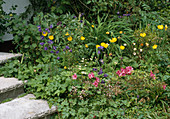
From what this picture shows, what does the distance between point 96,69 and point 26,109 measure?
3.60 ft

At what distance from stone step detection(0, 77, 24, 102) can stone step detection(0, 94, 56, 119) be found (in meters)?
0.16

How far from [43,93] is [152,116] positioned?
1393 millimetres

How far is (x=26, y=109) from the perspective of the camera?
7.69 feet

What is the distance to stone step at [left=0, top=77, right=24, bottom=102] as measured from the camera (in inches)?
103

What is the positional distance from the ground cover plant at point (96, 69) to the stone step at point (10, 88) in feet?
0.34

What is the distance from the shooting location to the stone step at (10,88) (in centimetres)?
263

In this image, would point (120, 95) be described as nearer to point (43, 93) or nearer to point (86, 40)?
point (43, 93)

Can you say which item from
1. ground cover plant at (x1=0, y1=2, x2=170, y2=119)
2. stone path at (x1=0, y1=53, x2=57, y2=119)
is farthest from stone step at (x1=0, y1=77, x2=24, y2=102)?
ground cover plant at (x1=0, y1=2, x2=170, y2=119)

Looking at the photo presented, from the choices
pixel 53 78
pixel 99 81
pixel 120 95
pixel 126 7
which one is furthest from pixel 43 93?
pixel 126 7

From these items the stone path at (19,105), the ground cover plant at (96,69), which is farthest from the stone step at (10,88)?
the ground cover plant at (96,69)

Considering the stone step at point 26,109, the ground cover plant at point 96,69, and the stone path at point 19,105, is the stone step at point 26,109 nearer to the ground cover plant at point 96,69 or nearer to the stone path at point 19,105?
the stone path at point 19,105

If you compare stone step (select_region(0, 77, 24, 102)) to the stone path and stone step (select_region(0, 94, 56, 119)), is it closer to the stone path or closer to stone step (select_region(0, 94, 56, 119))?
the stone path

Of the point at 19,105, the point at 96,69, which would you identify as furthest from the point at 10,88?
the point at 96,69

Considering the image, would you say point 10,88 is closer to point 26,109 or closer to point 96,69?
point 26,109
